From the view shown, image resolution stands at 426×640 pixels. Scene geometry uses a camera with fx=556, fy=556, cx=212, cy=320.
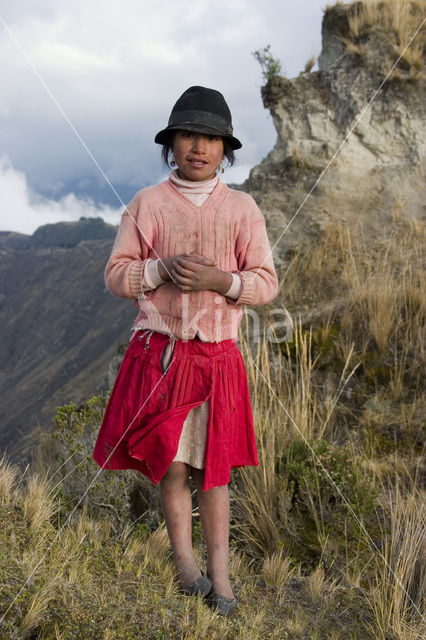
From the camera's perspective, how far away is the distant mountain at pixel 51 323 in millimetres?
66625

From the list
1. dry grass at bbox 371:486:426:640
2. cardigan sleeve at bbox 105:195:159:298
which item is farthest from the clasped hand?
dry grass at bbox 371:486:426:640

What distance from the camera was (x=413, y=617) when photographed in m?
2.05

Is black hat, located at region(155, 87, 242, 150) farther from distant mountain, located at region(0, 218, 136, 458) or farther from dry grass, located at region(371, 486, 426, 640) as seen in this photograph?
distant mountain, located at region(0, 218, 136, 458)

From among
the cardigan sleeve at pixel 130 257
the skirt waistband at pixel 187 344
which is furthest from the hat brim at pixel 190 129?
the skirt waistband at pixel 187 344

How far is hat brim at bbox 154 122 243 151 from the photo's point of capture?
1.91 metres

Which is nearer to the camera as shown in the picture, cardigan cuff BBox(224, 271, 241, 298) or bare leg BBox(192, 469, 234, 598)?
cardigan cuff BBox(224, 271, 241, 298)

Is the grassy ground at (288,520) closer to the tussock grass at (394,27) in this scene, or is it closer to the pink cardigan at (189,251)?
the pink cardigan at (189,251)

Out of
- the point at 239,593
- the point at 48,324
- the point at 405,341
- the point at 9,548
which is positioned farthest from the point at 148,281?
the point at 48,324

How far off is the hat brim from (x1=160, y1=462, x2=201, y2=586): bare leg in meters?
1.18

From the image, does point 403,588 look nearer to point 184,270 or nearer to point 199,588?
point 199,588

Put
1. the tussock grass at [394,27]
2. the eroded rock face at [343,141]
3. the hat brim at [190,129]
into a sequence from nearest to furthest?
the hat brim at [190,129]
the eroded rock face at [343,141]
the tussock grass at [394,27]

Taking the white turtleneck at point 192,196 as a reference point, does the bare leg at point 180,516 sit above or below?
below

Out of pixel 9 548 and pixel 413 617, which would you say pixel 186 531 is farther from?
pixel 413 617

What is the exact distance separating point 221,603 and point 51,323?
3584 inches
